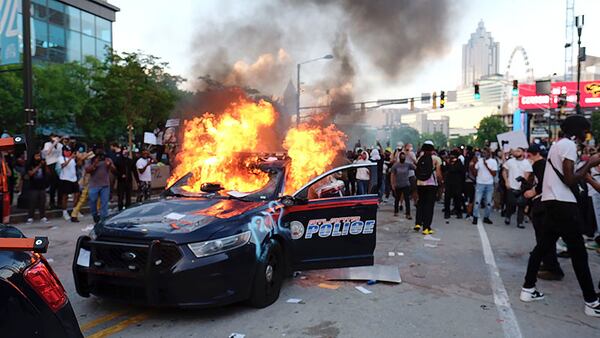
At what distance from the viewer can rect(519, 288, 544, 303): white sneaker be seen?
5.15 metres

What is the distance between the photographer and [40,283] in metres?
2.16

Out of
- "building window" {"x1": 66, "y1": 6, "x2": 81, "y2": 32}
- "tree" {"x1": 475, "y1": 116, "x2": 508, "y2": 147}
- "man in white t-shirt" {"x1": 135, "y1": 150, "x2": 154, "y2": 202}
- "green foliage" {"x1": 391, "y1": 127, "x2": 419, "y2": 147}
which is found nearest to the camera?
"man in white t-shirt" {"x1": 135, "y1": 150, "x2": 154, "y2": 202}

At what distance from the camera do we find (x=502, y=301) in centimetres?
518

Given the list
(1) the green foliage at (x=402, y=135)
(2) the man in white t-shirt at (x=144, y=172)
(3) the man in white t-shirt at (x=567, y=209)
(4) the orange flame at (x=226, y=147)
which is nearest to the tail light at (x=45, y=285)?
(4) the orange flame at (x=226, y=147)

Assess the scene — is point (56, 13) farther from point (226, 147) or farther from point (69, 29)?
point (226, 147)

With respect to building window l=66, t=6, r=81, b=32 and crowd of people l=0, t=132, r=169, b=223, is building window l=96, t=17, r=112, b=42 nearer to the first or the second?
building window l=66, t=6, r=81, b=32

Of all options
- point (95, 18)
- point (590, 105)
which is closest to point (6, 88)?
point (95, 18)

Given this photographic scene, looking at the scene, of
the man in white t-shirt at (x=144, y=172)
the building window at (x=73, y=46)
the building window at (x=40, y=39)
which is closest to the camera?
the man in white t-shirt at (x=144, y=172)

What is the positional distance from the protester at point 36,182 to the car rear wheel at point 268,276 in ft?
24.9

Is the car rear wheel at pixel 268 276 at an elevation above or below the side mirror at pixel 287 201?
below

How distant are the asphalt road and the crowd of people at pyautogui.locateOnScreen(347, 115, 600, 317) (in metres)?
0.40

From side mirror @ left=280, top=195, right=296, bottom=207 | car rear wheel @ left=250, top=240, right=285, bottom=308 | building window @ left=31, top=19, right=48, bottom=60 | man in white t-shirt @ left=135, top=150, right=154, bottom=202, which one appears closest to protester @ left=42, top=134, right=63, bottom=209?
man in white t-shirt @ left=135, top=150, right=154, bottom=202

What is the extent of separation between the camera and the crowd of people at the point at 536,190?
16.1ft

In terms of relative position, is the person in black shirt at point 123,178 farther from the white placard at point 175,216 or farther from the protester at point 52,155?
the white placard at point 175,216
